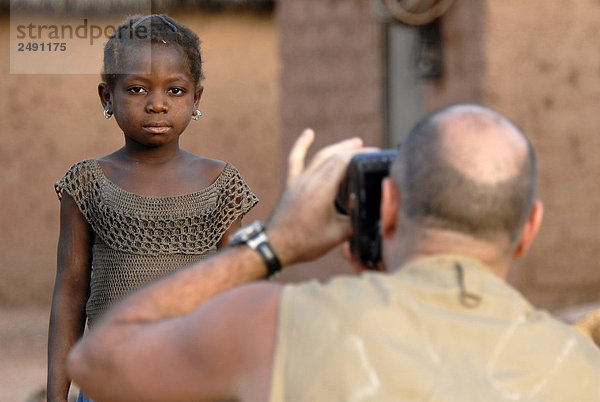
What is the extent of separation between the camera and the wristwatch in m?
1.60

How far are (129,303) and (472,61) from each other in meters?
4.44

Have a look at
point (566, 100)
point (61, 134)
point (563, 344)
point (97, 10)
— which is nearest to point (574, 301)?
point (566, 100)

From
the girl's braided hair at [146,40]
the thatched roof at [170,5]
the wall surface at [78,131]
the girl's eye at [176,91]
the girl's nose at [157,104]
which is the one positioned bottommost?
the wall surface at [78,131]

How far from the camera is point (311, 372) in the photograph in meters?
1.39

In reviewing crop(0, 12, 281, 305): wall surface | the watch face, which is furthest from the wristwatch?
crop(0, 12, 281, 305): wall surface

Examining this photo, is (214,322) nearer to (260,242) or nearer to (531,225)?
(260,242)

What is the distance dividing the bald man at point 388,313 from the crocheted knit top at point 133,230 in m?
0.76

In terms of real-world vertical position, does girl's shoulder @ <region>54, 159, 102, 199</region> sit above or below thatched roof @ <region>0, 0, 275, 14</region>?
below

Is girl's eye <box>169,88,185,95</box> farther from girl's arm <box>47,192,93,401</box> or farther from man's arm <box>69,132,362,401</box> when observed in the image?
man's arm <box>69,132,362,401</box>

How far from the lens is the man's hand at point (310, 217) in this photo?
1.60m

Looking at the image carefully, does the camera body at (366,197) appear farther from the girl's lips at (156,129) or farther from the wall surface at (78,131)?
the wall surface at (78,131)

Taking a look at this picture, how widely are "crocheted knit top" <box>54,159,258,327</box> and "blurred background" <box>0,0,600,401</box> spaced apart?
47.7 inches

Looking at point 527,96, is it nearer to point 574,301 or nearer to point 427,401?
point 574,301

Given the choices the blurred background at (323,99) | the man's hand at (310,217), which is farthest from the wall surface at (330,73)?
the man's hand at (310,217)
